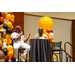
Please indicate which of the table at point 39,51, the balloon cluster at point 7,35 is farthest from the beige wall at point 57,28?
the table at point 39,51

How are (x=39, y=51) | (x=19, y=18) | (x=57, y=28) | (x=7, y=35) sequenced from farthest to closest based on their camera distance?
(x=57, y=28) < (x=19, y=18) < (x=7, y=35) < (x=39, y=51)

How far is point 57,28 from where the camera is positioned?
8672 millimetres

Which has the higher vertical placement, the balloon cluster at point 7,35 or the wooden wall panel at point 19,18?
the wooden wall panel at point 19,18

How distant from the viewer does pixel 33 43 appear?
12.2 feet

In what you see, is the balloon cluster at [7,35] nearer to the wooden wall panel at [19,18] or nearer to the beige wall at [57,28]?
the wooden wall panel at [19,18]

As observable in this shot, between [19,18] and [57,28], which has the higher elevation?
[19,18]

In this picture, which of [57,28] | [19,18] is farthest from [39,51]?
[57,28]

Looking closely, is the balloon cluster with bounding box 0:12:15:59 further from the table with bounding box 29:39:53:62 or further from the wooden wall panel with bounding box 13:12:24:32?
the wooden wall panel with bounding box 13:12:24:32

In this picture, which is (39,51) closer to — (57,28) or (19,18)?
(19,18)

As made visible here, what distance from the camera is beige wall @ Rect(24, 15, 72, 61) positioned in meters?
7.53

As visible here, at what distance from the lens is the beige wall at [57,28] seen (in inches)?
297

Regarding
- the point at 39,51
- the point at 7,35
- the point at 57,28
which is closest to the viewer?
the point at 39,51

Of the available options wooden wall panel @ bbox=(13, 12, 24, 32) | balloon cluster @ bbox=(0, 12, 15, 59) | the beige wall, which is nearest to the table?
balloon cluster @ bbox=(0, 12, 15, 59)
